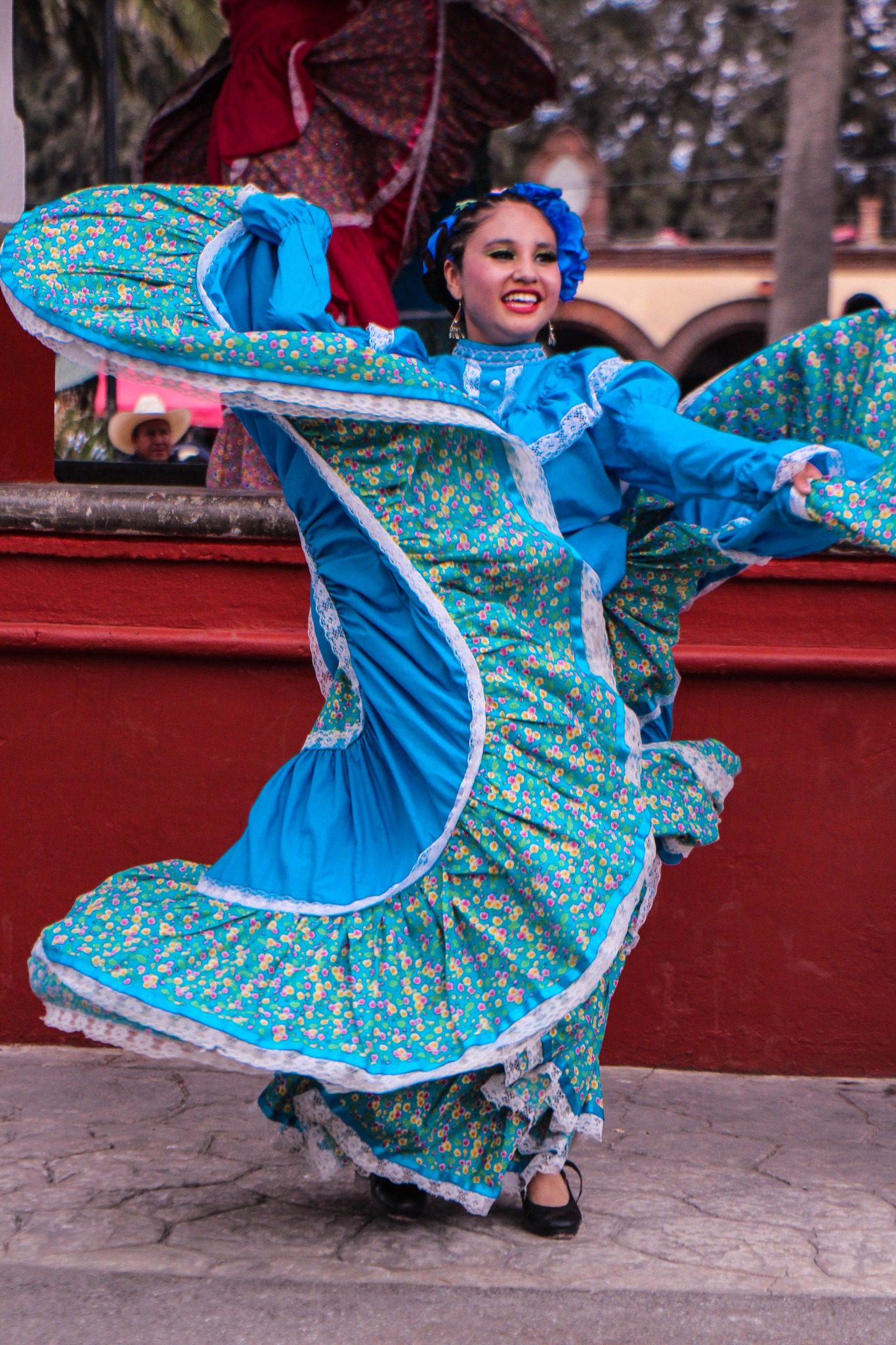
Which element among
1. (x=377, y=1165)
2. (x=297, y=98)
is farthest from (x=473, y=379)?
(x=297, y=98)

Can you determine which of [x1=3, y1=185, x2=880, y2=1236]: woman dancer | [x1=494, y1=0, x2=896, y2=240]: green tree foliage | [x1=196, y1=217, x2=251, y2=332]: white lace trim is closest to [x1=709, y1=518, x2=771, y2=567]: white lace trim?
[x1=3, y1=185, x2=880, y2=1236]: woman dancer

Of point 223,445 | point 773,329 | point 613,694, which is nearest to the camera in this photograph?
point 613,694

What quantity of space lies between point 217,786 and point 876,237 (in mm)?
16093

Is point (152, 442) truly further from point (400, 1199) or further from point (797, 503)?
point (797, 503)

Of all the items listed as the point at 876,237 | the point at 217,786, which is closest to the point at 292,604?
the point at 217,786

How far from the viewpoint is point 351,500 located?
2.83 meters

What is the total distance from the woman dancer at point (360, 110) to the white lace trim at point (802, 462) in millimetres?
2700

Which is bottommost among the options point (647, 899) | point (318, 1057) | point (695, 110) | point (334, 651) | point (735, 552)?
point (318, 1057)

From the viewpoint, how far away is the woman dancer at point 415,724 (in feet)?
8.84

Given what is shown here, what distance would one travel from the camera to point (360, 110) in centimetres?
549

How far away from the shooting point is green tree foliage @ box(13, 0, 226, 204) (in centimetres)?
1020

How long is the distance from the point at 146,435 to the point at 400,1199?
4.49 meters

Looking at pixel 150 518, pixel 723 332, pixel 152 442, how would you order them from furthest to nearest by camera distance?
pixel 723 332 → pixel 152 442 → pixel 150 518

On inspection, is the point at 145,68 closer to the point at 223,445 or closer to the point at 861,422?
the point at 223,445
